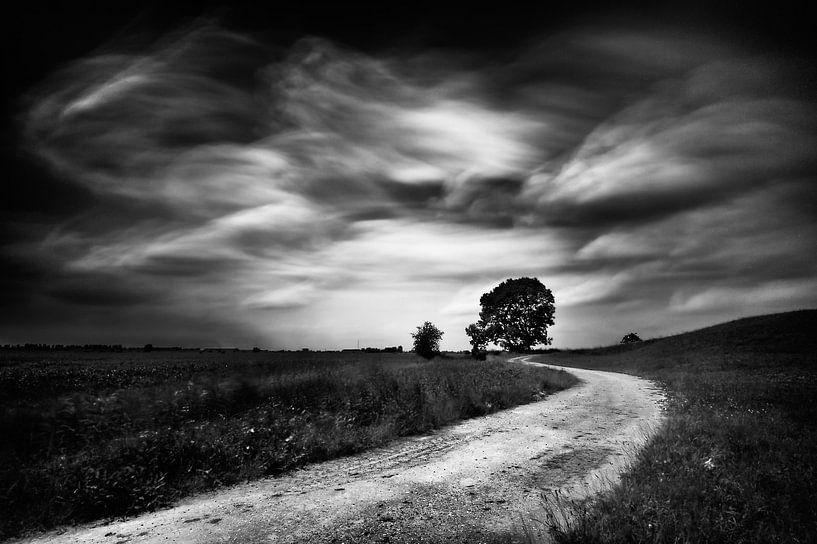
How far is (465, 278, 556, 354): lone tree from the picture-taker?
68.6 metres

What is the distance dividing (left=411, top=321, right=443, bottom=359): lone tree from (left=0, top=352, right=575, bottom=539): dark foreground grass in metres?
44.3

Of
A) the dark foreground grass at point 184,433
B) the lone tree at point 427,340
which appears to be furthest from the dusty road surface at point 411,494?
the lone tree at point 427,340

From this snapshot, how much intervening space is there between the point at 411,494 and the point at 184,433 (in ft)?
19.4

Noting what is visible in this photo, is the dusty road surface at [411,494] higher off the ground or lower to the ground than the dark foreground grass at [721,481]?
lower

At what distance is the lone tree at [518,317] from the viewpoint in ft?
225

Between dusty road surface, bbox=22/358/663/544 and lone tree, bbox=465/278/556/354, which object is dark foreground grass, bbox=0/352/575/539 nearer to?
dusty road surface, bbox=22/358/663/544

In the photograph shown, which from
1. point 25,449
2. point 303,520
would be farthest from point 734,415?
point 25,449

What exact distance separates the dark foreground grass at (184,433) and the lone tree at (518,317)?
188ft

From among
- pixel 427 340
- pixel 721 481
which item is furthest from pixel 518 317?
pixel 721 481

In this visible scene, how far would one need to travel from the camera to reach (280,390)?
1267 centimetres

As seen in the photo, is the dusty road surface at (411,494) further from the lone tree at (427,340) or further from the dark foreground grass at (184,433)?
the lone tree at (427,340)

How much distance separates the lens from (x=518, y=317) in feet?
229

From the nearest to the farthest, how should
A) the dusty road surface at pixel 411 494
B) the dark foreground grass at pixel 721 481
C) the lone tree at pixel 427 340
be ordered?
the dark foreground grass at pixel 721 481 → the dusty road surface at pixel 411 494 → the lone tree at pixel 427 340

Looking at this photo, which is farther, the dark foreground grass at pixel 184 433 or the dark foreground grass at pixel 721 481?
the dark foreground grass at pixel 184 433
